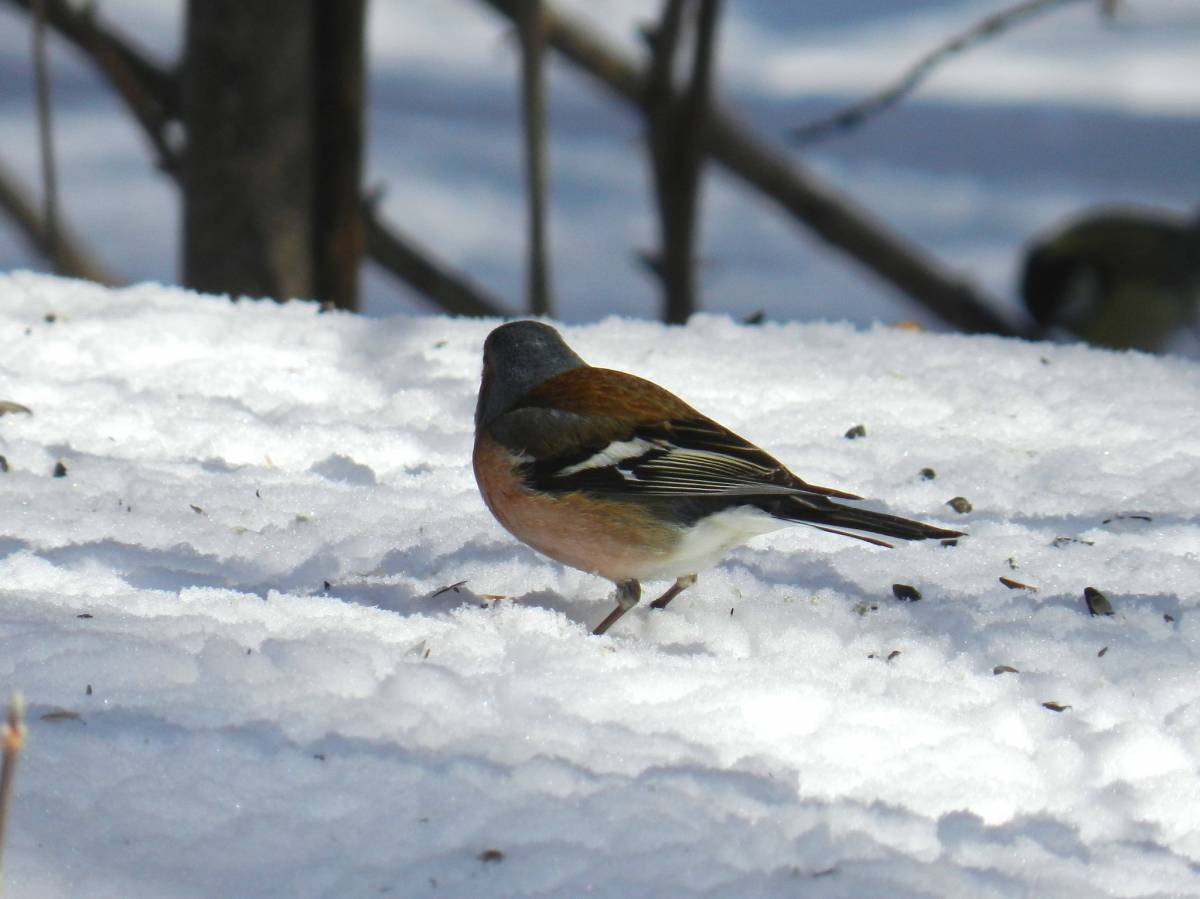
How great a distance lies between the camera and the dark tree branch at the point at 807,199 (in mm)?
8180

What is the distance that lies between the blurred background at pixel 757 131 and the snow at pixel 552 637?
250 inches

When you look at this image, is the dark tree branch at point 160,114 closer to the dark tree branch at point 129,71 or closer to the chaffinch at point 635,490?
the dark tree branch at point 129,71

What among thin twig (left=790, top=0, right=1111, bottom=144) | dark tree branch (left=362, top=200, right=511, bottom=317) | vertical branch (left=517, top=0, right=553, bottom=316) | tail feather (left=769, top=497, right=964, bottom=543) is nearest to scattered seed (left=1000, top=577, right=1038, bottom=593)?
tail feather (left=769, top=497, right=964, bottom=543)

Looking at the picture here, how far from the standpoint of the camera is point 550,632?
334cm

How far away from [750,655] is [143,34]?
1286 centimetres

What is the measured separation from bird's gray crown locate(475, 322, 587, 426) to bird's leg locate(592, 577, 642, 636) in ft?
1.69

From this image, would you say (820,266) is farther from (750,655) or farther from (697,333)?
(750,655)

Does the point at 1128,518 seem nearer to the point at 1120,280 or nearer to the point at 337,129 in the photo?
the point at 337,129

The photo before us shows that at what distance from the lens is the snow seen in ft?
8.06

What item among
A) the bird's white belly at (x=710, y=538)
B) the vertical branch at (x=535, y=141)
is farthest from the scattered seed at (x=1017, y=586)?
the vertical branch at (x=535, y=141)

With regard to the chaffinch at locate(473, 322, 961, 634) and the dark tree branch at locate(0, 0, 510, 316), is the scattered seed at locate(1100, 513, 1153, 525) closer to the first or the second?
the chaffinch at locate(473, 322, 961, 634)

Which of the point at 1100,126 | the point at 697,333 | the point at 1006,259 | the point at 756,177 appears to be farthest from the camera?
the point at 1100,126

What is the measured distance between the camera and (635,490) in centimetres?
345

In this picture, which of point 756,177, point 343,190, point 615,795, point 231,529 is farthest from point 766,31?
point 615,795
